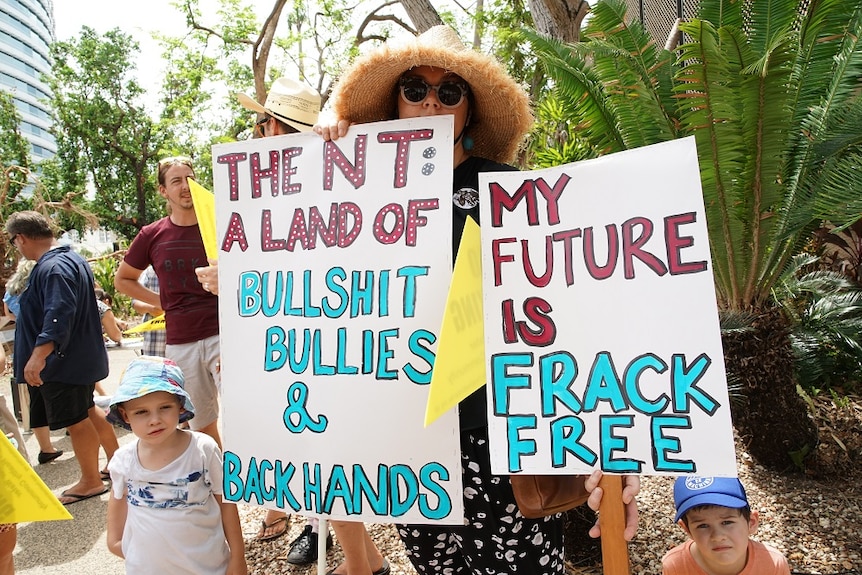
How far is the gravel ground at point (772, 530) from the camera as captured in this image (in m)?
2.92

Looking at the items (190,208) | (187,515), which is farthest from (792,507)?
(190,208)

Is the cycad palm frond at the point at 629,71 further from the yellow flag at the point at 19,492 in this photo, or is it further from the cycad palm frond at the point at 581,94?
the yellow flag at the point at 19,492

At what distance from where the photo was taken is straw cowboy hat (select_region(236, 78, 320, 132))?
2.92 metres

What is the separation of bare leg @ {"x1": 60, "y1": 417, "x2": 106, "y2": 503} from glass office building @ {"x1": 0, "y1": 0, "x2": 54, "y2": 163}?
258 ft

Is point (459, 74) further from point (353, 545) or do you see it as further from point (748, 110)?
point (748, 110)

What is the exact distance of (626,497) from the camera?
145 centimetres

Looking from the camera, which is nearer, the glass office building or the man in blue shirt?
the man in blue shirt

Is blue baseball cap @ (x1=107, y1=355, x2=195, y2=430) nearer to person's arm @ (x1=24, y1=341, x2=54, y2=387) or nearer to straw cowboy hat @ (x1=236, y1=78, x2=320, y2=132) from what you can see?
straw cowboy hat @ (x1=236, y1=78, x2=320, y2=132)

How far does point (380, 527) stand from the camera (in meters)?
3.45

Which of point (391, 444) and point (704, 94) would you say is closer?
point (391, 444)

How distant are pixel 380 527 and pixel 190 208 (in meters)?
1.90

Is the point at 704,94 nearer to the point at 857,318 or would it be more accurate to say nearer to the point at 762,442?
the point at 762,442

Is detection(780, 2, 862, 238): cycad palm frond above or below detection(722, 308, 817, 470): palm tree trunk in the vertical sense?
above

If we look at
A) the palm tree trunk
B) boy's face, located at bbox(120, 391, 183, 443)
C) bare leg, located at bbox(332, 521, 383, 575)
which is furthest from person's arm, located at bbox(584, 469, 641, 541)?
the palm tree trunk
